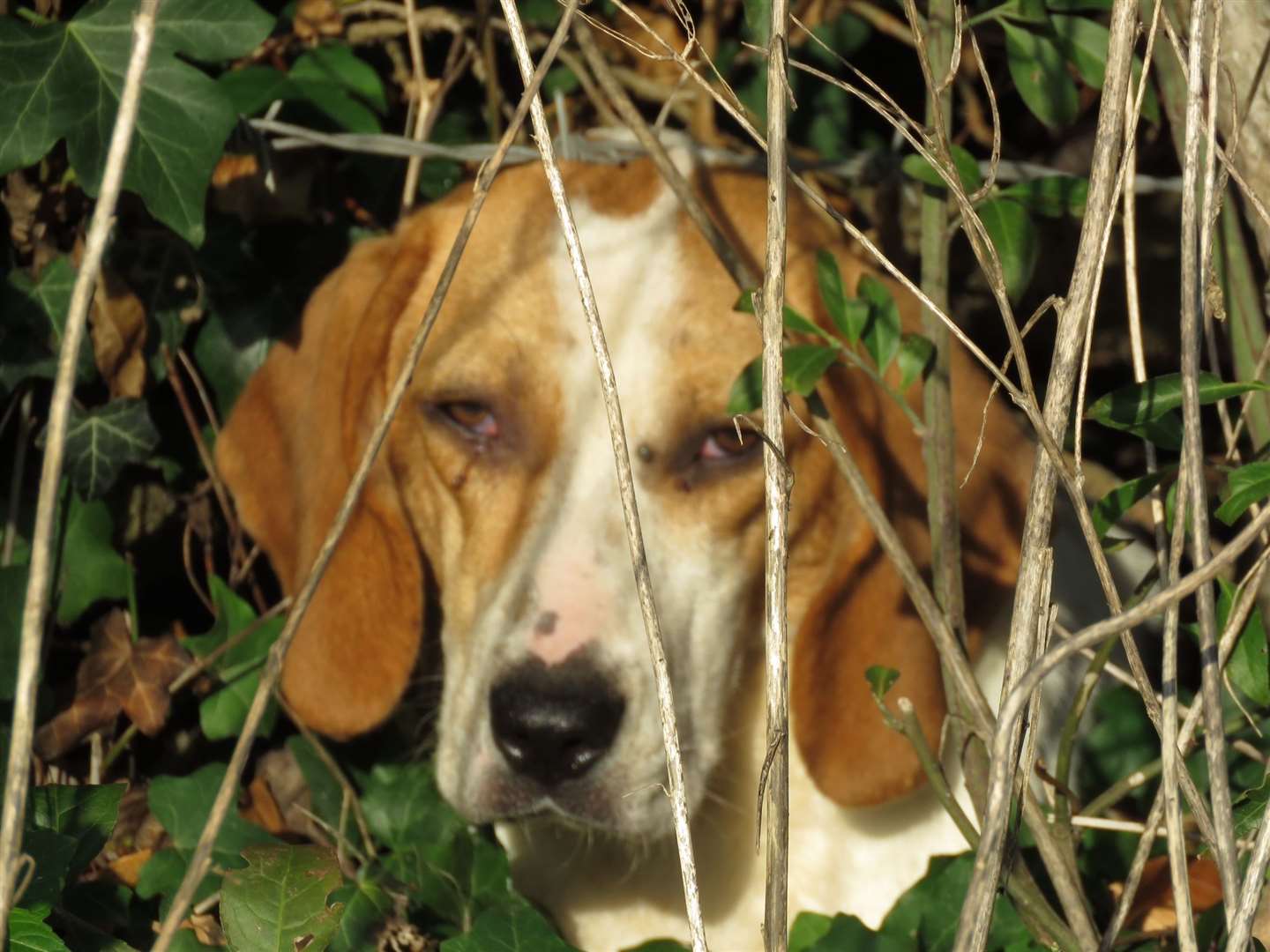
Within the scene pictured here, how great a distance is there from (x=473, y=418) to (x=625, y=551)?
17.1 inches

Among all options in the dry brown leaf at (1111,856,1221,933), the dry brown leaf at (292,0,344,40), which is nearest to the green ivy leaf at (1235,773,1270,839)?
the dry brown leaf at (1111,856,1221,933)

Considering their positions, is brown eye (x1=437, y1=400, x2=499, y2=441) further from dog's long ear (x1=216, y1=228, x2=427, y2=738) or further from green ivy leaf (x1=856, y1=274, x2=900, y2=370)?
green ivy leaf (x1=856, y1=274, x2=900, y2=370)

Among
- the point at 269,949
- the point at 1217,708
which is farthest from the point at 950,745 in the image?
the point at 269,949

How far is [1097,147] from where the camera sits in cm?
158

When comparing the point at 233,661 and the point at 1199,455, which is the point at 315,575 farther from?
the point at 233,661

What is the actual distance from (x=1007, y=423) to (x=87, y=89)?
153 centimetres

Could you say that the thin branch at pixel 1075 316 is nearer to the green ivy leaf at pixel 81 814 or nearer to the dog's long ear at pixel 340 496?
the green ivy leaf at pixel 81 814

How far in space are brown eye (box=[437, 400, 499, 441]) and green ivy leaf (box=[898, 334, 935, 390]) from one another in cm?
80

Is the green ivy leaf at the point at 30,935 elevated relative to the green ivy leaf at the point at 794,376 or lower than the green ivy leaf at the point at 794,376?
lower

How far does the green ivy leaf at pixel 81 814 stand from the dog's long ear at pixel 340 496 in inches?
31.5

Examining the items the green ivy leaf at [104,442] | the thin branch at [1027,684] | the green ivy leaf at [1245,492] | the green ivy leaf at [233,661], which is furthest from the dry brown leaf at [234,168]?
the thin branch at [1027,684]

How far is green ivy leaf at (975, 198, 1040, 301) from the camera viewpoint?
6.44 feet

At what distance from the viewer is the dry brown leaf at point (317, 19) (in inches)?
119

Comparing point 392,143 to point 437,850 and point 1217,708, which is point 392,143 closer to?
point 437,850
